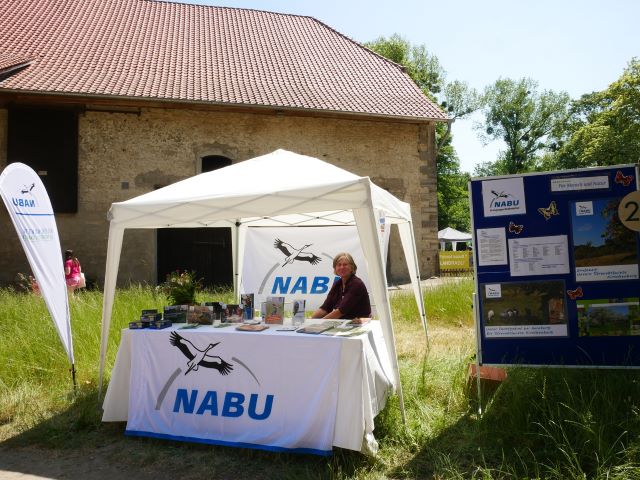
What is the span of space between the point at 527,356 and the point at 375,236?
1496 millimetres

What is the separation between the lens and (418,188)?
1582 cm

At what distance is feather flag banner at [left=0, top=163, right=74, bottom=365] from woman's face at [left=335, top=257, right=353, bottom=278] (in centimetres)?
278

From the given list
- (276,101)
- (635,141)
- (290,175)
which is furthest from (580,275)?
Answer: (635,141)

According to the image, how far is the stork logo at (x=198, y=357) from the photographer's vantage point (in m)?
3.97

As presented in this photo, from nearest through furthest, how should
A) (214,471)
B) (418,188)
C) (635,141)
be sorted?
(214,471) → (418,188) → (635,141)

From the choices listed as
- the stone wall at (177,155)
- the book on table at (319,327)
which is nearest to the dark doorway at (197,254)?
the stone wall at (177,155)

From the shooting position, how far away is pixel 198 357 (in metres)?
4.05

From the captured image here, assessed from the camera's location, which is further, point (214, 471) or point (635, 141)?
point (635, 141)

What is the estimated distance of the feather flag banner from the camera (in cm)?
477

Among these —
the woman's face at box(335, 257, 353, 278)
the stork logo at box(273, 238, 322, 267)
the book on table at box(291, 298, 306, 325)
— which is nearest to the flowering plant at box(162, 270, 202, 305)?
the book on table at box(291, 298, 306, 325)

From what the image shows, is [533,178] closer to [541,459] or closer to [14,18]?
[541,459]

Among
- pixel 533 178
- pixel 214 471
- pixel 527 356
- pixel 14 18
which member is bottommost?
pixel 214 471

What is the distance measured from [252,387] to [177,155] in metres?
11.3

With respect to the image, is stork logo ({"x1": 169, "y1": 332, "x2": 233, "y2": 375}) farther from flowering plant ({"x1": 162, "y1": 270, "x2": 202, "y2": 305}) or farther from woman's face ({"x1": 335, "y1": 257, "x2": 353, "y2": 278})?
woman's face ({"x1": 335, "y1": 257, "x2": 353, "y2": 278})
